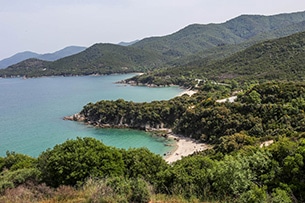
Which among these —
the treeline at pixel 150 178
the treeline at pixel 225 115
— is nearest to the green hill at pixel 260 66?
the treeline at pixel 225 115

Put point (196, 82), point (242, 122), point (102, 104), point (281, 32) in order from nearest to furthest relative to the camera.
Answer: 1. point (242, 122)
2. point (102, 104)
3. point (196, 82)
4. point (281, 32)

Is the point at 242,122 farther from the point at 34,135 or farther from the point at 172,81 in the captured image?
the point at 172,81

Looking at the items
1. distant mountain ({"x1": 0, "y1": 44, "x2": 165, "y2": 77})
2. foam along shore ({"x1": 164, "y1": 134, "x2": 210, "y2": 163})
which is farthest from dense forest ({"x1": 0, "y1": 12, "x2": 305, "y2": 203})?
distant mountain ({"x1": 0, "y1": 44, "x2": 165, "y2": 77})

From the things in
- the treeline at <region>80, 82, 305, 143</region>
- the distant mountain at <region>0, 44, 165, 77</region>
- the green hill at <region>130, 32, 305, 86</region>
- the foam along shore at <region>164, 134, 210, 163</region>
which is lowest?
the foam along shore at <region>164, 134, 210, 163</region>

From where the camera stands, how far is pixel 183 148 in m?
34.7

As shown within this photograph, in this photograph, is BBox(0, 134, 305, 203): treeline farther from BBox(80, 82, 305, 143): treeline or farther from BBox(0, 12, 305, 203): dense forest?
BBox(80, 82, 305, 143): treeline

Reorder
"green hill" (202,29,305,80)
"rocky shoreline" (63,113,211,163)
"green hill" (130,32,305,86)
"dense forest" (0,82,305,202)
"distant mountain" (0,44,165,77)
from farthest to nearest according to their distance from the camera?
1. "distant mountain" (0,44,165,77)
2. "green hill" (130,32,305,86)
3. "green hill" (202,29,305,80)
4. "rocky shoreline" (63,113,211,163)
5. "dense forest" (0,82,305,202)

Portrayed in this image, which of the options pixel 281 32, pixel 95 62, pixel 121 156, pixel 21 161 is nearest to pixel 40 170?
pixel 121 156

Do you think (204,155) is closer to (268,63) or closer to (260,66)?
(260,66)

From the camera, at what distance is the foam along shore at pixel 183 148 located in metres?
31.8

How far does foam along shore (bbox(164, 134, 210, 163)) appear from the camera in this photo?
31.8 meters

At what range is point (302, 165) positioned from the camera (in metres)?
12.8

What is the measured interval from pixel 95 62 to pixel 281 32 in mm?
127813

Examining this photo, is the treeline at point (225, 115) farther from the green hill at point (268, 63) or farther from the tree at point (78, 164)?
the green hill at point (268, 63)
